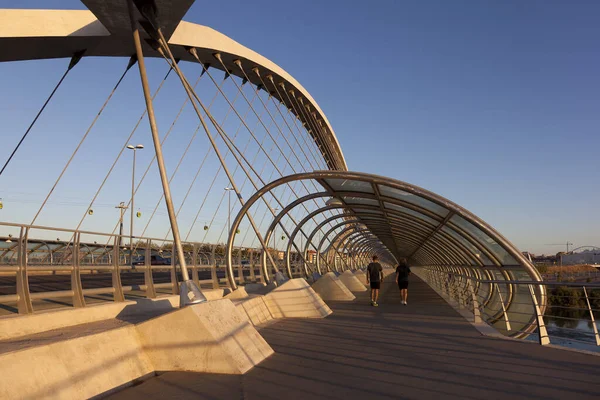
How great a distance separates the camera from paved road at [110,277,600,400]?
4438 millimetres

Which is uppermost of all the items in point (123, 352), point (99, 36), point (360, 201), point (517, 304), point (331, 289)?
point (99, 36)

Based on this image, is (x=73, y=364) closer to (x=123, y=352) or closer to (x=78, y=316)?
(x=123, y=352)

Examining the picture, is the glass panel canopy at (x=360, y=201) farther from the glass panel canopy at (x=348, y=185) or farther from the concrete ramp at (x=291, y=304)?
the concrete ramp at (x=291, y=304)

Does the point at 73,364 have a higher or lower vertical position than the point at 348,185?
lower

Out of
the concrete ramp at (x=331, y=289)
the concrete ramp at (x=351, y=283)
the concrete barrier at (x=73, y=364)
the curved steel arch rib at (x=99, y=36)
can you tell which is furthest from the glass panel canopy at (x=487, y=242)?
the concrete ramp at (x=351, y=283)

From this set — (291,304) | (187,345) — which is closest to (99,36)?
(291,304)

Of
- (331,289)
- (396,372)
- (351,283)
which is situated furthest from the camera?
(351,283)

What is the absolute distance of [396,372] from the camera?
5312 millimetres

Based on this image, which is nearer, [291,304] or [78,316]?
[78,316]

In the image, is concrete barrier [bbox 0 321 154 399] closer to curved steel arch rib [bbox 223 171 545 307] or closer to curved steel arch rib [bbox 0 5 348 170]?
curved steel arch rib [bbox 223 171 545 307]

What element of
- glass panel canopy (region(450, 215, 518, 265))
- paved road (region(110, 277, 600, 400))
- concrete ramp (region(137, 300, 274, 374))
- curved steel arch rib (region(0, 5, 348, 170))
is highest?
curved steel arch rib (region(0, 5, 348, 170))

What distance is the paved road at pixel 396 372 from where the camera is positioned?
4.44m

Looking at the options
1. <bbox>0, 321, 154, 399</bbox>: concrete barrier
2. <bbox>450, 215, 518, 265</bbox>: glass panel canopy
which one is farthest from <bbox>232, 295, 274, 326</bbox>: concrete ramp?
<bbox>450, 215, 518, 265</bbox>: glass panel canopy

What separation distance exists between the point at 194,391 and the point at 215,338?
0.89 m
